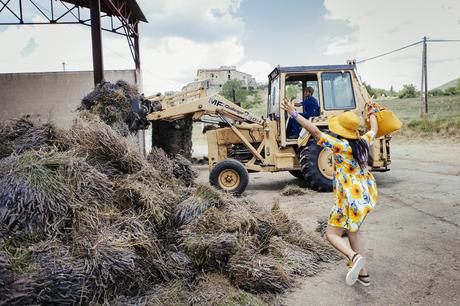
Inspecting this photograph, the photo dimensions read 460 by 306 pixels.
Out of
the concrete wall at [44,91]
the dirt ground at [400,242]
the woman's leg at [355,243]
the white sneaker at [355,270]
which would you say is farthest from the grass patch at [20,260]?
the concrete wall at [44,91]

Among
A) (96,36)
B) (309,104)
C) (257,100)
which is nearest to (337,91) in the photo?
(309,104)

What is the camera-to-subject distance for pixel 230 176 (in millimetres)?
8258

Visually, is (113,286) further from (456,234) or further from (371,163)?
(371,163)

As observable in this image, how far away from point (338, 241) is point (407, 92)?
58273 mm

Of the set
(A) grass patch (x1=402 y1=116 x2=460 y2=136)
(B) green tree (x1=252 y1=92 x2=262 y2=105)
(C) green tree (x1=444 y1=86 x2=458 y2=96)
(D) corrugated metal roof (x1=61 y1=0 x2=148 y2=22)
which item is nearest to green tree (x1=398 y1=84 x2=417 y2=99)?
(C) green tree (x1=444 y1=86 x2=458 y2=96)

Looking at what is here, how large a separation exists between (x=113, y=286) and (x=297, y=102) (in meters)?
6.80

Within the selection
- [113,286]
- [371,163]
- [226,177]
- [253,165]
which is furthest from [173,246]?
[371,163]

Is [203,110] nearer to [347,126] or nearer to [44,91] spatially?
[347,126]

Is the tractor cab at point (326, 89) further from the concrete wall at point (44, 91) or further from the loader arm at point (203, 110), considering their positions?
the concrete wall at point (44, 91)

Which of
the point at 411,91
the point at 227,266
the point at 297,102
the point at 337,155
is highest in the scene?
the point at 411,91

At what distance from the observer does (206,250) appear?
12.1 feet

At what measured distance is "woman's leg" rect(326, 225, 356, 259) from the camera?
12.2 feet

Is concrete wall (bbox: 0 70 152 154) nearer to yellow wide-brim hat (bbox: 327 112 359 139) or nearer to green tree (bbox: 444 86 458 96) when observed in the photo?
yellow wide-brim hat (bbox: 327 112 359 139)

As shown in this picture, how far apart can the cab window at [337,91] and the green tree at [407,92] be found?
5192 cm
